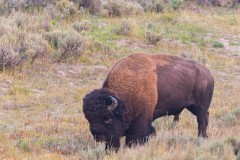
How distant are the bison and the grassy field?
30 cm

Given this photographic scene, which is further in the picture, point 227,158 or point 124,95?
point 124,95

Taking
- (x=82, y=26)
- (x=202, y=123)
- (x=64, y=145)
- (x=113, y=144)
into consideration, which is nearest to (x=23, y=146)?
(x=64, y=145)

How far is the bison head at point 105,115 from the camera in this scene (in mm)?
7477

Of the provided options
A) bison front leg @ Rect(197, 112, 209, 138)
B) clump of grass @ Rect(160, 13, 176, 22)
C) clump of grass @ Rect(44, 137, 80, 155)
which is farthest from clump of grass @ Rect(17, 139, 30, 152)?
clump of grass @ Rect(160, 13, 176, 22)

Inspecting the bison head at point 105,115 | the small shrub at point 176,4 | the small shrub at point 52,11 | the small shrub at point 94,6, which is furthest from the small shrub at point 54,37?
the small shrub at point 176,4

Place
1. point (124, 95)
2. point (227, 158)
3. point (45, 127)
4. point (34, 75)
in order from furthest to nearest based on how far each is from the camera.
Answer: point (34, 75), point (45, 127), point (124, 95), point (227, 158)

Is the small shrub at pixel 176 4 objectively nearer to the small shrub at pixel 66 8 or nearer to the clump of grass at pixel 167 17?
the clump of grass at pixel 167 17

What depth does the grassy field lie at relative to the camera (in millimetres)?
7457

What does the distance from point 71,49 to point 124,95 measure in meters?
7.44

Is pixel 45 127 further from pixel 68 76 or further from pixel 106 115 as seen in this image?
pixel 68 76

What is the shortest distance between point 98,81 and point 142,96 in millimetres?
5896

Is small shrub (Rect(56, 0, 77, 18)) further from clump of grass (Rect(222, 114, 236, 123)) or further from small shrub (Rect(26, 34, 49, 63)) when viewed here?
clump of grass (Rect(222, 114, 236, 123))

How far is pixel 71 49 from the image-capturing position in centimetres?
1530

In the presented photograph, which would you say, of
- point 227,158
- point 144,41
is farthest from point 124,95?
point 144,41
